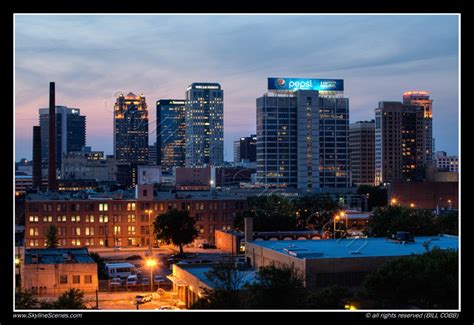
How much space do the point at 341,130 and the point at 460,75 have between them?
71.1 meters

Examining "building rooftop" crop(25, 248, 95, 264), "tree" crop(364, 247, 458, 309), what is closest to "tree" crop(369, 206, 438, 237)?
"building rooftop" crop(25, 248, 95, 264)

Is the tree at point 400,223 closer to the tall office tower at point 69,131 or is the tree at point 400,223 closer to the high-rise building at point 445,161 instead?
the high-rise building at point 445,161

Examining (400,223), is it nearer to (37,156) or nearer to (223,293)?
(223,293)

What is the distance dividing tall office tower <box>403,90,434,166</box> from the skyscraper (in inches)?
2348

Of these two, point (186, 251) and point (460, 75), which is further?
point (186, 251)

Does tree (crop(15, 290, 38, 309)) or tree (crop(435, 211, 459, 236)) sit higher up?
tree (crop(435, 211, 459, 236))

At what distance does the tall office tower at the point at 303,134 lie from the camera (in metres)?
78.4

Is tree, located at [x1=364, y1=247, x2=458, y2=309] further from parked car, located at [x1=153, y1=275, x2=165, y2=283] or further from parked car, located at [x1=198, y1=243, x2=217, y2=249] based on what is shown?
parked car, located at [x1=198, y1=243, x2=217, y2=249]

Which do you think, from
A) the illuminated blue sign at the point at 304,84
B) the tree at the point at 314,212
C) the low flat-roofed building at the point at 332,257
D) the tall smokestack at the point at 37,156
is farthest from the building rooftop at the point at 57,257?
the illuminated blue sign at the point at 304,84

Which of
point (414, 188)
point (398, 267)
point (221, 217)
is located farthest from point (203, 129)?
point (398, 267)

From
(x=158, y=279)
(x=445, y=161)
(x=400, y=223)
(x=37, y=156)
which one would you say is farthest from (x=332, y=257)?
(x=445, y=161)

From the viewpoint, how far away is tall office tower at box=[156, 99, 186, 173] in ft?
538
